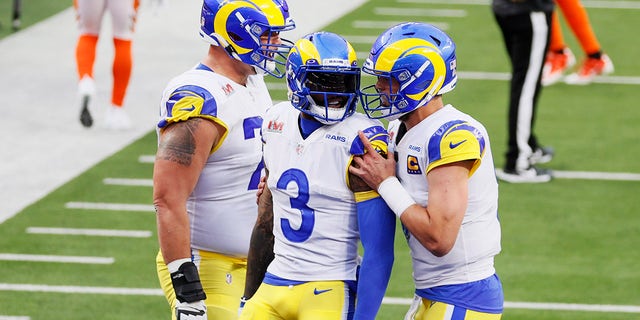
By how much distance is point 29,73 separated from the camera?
1312cm

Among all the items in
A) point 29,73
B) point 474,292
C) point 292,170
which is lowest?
point 29,73

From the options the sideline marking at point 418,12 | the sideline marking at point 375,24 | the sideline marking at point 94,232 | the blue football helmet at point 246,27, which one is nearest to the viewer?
the blue football helmet at point 246,27

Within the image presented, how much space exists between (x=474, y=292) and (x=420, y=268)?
223mm

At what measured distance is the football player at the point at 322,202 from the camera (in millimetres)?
4445

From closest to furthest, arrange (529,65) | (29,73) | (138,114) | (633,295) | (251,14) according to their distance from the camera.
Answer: (251,14), (633,295), (529,65), (138,114), (29,73)

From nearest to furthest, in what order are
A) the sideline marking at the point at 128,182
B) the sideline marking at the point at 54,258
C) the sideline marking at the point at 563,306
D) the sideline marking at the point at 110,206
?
the sideline marking at the point at 563,306, the sideline marking at the point at 54,258, the sideline marking at the point at 110,206, the sideline marking at the point at 128,182

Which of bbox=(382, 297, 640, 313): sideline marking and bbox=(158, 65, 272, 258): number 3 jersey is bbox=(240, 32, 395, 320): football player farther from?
bbox=(382, 297, 640, 313): sideline marking

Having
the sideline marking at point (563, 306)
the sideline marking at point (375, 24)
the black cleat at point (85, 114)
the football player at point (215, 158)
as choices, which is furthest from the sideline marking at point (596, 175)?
the football player at point (215, 158)

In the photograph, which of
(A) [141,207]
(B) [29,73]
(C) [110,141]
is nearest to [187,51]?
(B) [29,73]

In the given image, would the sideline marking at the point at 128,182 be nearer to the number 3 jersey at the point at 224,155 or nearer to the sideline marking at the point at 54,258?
the sideline marking at the point at 54,258

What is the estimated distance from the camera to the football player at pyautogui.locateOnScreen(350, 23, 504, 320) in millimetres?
4391

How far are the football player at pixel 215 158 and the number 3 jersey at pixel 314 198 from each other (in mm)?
352

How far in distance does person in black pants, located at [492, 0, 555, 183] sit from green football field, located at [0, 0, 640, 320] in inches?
8.0

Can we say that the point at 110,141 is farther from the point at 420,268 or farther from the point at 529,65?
the point at 420,268
